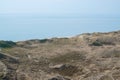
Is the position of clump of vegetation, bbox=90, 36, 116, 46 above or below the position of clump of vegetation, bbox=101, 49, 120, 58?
above

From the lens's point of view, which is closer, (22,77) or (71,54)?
(22,77)

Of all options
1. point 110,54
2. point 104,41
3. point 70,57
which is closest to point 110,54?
point 110,54

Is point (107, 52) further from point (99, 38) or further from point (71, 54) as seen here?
point (99, 38)

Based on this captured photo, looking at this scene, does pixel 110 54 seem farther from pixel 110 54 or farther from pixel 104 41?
pixel 104 41

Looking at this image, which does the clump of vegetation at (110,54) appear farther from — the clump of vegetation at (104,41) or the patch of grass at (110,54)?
the clump of vegetation at (104,41)

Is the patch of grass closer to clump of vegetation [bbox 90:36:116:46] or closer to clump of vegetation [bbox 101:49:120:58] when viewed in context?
clump of vegetation [bbox 101:49:120:58]

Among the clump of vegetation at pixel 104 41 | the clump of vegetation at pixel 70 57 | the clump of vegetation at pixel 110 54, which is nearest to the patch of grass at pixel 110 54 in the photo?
the clump of vegetation at pixel 110 54

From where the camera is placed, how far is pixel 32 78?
2998cm

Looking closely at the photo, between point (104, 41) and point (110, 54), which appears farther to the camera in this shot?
point (104, 41)

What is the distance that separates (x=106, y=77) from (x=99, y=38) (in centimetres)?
2076

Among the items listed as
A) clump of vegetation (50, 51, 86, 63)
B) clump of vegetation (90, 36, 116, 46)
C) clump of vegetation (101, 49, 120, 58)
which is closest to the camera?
clump of vegetation (50, 51, 86, 63)

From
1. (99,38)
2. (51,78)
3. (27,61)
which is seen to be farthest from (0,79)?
(99,38)

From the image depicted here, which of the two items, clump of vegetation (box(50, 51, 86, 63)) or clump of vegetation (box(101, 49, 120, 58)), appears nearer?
clump of vegetation (box(50, 51, 86, 63))

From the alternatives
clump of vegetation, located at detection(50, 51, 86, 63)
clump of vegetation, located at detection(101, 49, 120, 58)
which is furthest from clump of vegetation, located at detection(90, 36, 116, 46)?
clump of vegetation, located at detection(101, 49, 120, 58)
